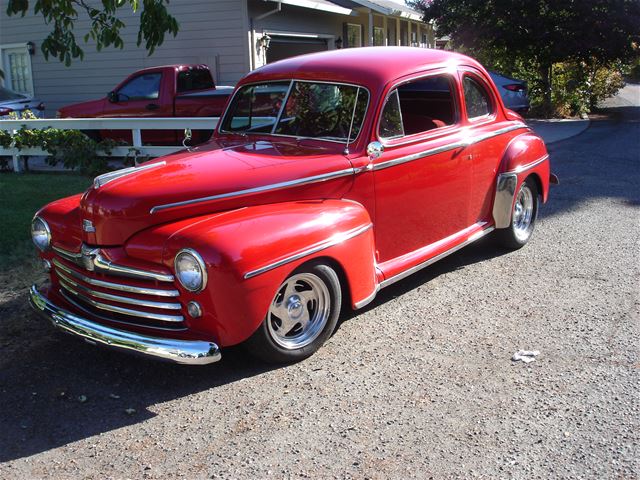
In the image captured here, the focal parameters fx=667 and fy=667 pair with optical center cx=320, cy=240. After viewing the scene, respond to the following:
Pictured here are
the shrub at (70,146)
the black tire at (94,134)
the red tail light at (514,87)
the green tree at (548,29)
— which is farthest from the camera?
the green tree at (548,29)

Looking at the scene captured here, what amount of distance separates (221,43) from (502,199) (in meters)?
10.6

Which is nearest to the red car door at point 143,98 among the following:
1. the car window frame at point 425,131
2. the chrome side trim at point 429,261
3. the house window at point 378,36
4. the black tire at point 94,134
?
the black tire at point 94,134

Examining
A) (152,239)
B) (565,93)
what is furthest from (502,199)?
(565,93)

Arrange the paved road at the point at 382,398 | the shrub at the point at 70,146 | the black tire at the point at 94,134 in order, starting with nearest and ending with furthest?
the paved road at the point at 382,398 → the shrub at the point at 70,146 → the black tire at the point at 94,134

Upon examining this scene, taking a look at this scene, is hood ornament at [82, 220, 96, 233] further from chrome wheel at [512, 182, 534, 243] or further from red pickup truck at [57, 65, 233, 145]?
red pickup truck at [57, 65, 233, 145]

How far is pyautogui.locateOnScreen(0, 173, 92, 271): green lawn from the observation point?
6.21 m

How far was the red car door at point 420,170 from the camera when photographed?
15.3 feet

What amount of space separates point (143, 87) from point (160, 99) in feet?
1.71

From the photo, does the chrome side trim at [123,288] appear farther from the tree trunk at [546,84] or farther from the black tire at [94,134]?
the tree trunk at [546,84]

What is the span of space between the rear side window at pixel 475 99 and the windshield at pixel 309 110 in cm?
128

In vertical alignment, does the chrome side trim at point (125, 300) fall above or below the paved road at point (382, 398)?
above

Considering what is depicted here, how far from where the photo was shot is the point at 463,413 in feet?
11.3

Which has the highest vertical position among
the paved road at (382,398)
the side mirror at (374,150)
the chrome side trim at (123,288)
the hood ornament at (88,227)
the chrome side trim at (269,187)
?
the side mirror at (374,150)

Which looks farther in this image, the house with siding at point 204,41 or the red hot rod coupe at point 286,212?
the house with siding at point 204,41
